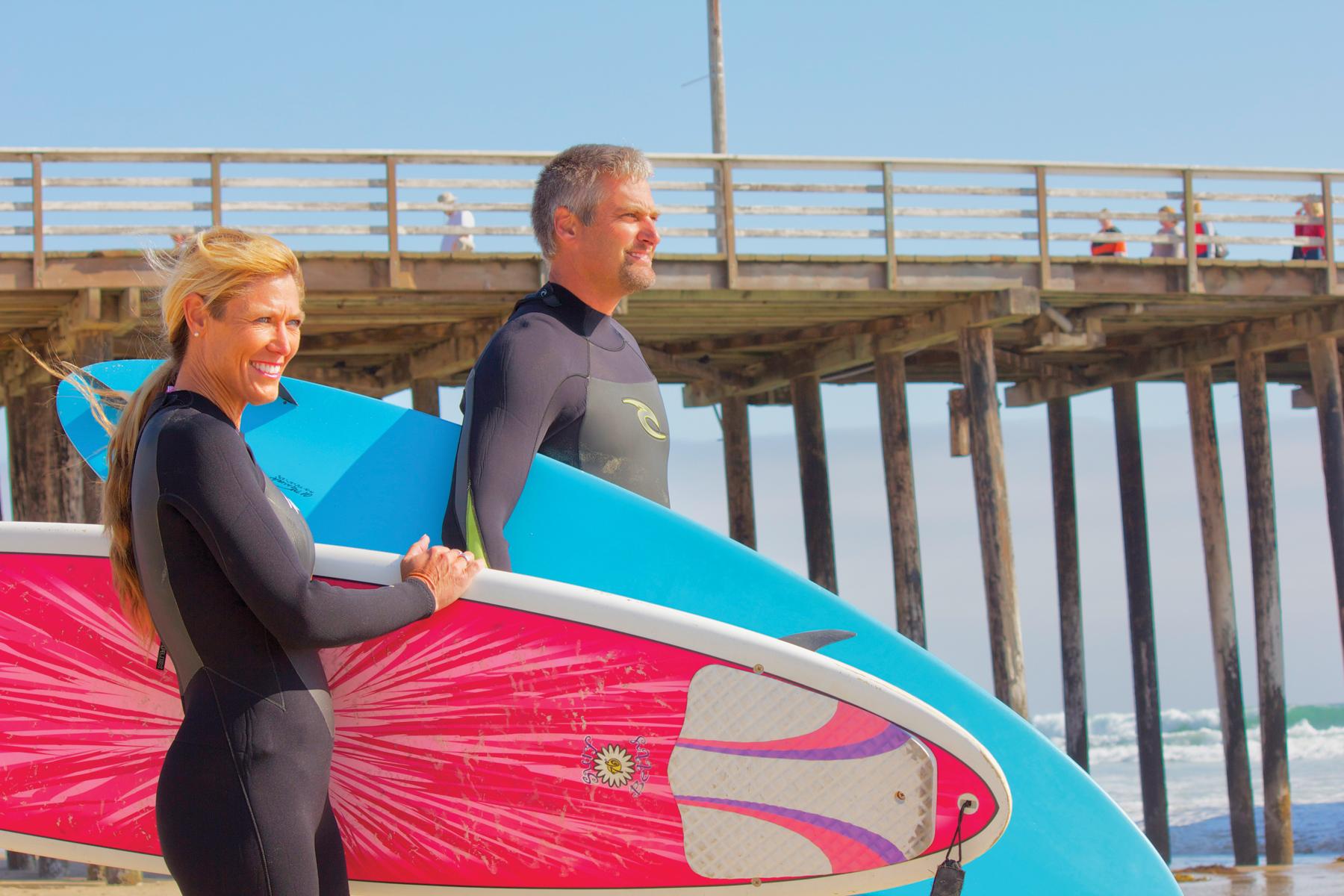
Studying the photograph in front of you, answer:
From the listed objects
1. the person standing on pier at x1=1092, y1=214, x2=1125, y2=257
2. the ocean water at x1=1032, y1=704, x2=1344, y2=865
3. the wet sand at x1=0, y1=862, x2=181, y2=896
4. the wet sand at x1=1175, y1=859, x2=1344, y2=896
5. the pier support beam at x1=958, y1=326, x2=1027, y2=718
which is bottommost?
the ocean water at x1=1032, y1=704, x2=1344, y2=865

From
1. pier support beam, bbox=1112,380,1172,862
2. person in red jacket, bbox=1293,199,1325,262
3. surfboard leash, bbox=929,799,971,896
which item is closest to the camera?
surfboard leash, bbox=929,799,971,896

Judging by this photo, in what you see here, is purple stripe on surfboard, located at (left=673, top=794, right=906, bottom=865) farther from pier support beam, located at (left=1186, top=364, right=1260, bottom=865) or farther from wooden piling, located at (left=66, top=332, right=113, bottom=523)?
pier support beam, located at (left=1186, top=364, right=1260, bottom=865)

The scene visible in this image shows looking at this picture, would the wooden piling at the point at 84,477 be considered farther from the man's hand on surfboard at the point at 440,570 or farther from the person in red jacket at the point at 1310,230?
the person in red jacket at the point at 1310,230

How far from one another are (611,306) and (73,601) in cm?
104

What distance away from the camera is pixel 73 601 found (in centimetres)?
255

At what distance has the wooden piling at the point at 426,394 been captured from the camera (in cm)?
1234

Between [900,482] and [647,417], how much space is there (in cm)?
988

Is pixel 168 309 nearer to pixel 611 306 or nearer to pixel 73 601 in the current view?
pixel 73 601

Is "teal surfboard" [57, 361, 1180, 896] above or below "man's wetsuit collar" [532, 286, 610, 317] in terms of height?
below

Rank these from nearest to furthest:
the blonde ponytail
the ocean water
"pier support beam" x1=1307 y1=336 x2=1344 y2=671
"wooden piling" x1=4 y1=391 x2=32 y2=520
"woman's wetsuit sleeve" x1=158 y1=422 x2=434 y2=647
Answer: "woman's wetsuit sleeve" x1=158 y1=422 x2=434 y2=647 → the blonde ponytail → "wooden piling" x1=4 y1=391 x2=32 y2=520 → "pier support beam" x1=1307 y1=336 x2=1344 y2=671 → the ocean water

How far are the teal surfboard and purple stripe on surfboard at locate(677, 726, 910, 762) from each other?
0.47 meters

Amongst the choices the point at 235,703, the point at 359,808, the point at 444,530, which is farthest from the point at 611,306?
the point at 235,703

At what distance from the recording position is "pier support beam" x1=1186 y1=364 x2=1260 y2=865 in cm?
1311

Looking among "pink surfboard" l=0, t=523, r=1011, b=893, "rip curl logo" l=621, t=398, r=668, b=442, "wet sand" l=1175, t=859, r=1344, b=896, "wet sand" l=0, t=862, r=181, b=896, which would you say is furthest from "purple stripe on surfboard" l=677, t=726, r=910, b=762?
"wet sand" l=0, t=862, r=181, b=896
